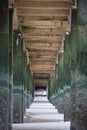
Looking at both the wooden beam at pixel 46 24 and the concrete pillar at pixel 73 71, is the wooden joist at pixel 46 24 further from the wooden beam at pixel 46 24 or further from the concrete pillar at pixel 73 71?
the concrete pillar at pixel 73 71

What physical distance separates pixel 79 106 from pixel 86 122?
69cm

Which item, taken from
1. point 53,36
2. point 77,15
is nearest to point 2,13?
point 77,15

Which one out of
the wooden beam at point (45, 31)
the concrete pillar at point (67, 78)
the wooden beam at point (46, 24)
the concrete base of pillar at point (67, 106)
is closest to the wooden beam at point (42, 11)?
the wooden beam at point (46, 24)

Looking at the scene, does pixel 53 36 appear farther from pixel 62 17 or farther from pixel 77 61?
pixel 77 61

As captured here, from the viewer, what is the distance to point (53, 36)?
102 ft

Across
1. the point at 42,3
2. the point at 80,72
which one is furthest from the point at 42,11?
the point at 80,72

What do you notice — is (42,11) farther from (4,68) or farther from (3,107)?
(3,107)

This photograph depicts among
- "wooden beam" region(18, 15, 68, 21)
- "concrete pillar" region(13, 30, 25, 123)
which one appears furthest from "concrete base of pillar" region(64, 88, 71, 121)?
"wooden beam" region(18, 15, 68, 21)

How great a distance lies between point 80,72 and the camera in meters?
18.0

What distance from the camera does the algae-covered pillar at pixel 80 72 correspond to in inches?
707

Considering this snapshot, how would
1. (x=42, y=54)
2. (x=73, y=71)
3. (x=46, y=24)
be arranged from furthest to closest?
(x=42, y=54) < (x=46, y=24) < (x=73, y=71)

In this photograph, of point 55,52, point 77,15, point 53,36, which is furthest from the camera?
point 55,52

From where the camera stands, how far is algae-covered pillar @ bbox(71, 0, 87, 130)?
18.0m

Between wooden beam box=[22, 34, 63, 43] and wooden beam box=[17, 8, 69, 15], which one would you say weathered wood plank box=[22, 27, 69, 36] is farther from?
wooden beam box=[17, 8, 69, 15]
